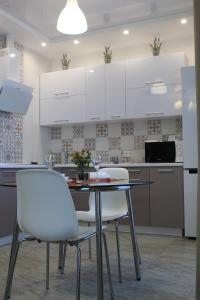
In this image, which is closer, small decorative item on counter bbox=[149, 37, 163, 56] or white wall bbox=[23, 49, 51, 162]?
small decorative item on counter bbox=[149, 37, 163, 56]

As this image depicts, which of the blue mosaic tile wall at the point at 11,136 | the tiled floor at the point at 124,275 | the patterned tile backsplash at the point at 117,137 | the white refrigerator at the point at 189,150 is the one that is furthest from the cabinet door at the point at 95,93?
the tiled floor at the point at 124,275

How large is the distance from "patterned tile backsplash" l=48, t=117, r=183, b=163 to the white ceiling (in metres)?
1.22

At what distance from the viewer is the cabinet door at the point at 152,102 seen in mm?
4211

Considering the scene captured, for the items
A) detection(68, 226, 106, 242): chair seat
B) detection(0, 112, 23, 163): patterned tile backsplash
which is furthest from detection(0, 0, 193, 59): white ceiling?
detection(68, 226, 106, 242): chair seat

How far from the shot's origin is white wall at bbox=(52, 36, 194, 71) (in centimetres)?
455

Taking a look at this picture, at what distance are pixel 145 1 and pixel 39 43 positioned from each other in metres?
1.76

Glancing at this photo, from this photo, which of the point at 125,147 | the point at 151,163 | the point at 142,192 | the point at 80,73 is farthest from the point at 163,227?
the point at 80,73

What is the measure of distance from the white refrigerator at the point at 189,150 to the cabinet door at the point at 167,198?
151 mm

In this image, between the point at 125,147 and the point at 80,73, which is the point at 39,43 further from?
the point at 125,147

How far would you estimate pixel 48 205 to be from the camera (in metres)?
1.68

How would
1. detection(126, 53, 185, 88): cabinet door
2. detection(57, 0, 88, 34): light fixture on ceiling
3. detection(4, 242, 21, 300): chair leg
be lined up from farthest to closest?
1. detection(126, 53, 185, 88): cabinet door
2. detection(57, 0, 88, 34): light fixture on ceiling
3. detection(4, 242, 21, 300): chair leg

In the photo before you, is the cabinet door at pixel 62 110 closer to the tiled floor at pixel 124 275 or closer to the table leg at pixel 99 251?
the tiled floor at pixel 124 275

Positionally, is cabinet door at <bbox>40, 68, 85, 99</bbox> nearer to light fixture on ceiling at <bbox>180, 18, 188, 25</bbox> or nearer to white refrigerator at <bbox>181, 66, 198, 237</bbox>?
light fixture on ceiling at <bbox>180, 18, 188, 25</bbox>

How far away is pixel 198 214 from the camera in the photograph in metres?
0.68
